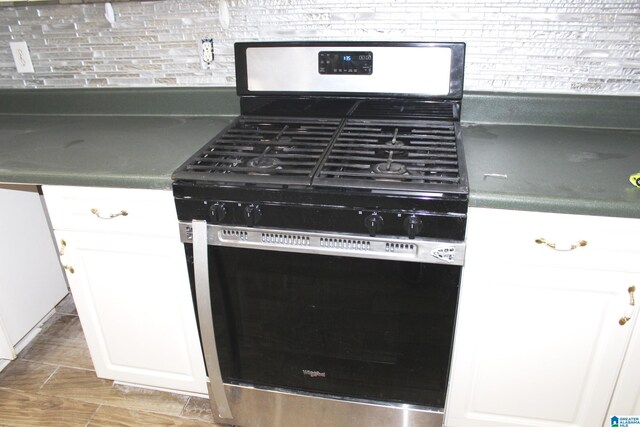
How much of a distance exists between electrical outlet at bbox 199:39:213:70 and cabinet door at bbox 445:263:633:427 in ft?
3.87

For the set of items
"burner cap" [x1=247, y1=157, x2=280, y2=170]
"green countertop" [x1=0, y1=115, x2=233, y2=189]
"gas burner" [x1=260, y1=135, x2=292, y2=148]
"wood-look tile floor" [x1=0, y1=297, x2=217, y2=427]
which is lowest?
"wood-look tile floor" [x1=0, y1=297, x2=217, y2=427]

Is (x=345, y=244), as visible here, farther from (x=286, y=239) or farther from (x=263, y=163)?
(x=263, y=163)

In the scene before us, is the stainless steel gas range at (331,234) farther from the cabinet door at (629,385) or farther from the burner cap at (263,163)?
the cabinet door at (629,385)

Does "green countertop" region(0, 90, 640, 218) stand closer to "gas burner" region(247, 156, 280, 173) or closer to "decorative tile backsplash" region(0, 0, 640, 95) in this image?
"decorative tile backsplash" region(0, 0, 640, 95)

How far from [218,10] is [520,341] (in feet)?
4.77

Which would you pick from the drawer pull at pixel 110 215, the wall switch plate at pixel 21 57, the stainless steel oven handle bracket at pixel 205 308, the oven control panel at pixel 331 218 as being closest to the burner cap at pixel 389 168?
the oven control panel at pixel 331 218

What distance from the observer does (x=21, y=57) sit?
6.21ft

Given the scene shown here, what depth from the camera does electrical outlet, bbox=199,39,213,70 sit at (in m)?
1.72

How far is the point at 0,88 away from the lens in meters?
1.97

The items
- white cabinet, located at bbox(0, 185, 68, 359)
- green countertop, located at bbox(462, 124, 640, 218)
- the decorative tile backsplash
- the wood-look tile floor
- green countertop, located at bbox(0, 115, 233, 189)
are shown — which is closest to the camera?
green countertop, located at bbox(462, 124, 640, 218)

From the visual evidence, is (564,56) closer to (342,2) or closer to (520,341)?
(342,2)

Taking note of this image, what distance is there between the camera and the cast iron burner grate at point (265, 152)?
4.08 ft

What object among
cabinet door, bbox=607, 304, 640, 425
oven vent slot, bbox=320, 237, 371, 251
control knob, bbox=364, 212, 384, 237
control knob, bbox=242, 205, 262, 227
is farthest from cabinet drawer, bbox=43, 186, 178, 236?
cabinet door, bbox=607, 304, 640, 425

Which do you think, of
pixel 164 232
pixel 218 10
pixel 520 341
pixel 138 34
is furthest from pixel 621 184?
pixel 138 34
